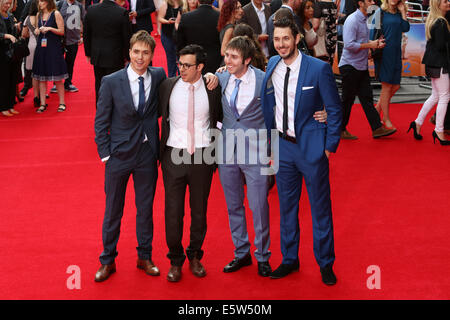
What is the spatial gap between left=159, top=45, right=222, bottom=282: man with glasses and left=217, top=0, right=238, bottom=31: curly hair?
2427 millimetres

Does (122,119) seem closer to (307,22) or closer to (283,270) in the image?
(283,270)

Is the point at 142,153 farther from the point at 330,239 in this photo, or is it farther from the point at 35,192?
the point at 35,192

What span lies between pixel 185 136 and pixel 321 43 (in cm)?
406

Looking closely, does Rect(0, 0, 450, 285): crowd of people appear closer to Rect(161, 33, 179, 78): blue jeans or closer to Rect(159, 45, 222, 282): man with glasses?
Rect(159, 45, 222, 282): man with glasses

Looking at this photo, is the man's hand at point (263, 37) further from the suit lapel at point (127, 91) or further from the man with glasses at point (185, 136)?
the suit lapel at point (127, 91)

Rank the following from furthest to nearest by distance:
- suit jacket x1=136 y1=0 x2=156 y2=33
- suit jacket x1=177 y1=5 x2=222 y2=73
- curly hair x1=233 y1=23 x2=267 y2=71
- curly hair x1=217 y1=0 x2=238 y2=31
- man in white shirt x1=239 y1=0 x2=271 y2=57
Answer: suit jacket x1=136 y1=0 x2=156 y2=33
man in white shirt x1=239 y1=0 x2=271 y2=57
suit jacket x1=177 y1=5 x2=222 y2=73
curly hair x1=217 y1=0 x2=238 y2=31
curly hair x1=233 y1=23 x2=267 y2=71

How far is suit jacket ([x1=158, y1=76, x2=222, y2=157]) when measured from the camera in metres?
4.29

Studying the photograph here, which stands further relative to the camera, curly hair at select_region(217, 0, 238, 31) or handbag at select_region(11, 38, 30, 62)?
handbag at select_region(11, 38, 30, 62)

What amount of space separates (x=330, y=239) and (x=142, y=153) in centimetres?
137

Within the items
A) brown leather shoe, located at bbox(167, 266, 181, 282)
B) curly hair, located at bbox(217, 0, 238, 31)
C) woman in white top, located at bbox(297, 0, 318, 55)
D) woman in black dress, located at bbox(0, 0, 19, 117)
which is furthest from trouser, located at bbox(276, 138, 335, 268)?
woman in black dress, located at bbox(0, 0, 19, 117)

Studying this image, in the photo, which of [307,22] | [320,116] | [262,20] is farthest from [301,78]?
[262,20]

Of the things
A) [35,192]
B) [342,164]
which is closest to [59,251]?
[35,192]

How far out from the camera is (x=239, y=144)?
4.38 metres

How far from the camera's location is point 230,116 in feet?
14.4
